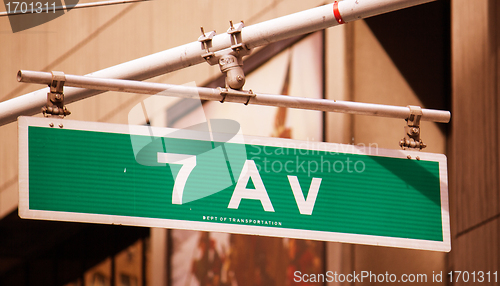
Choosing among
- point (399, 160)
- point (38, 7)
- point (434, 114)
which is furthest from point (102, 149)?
point (38, 7)

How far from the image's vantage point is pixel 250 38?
307 centimetres

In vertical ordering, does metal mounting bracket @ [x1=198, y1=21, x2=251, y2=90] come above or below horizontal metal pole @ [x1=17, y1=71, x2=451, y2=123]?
above

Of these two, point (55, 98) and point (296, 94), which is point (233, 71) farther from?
point (296, 94)

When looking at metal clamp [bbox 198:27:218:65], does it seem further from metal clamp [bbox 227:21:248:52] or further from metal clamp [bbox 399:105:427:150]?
metal clamp [bbox 399:105:427:150]

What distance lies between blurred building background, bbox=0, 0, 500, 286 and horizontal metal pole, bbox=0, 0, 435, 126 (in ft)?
9.15

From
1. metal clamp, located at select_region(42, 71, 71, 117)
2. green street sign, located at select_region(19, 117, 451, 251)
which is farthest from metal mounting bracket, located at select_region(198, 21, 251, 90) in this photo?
metal clamp, located at select_region(42, 71, 71, 117)

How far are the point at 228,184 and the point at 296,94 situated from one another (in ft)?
10.5

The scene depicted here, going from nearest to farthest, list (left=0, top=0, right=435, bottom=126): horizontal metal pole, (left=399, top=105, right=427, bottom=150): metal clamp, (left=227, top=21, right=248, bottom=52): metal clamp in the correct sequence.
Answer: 1. (left=0, top=0, right=435, bottom=126): horizontal metal pole
2. (left=227, top=21, right=248, bottom=52): metal clamp
3. (left=399, top=105, right=427, bottom=150): metal clamp

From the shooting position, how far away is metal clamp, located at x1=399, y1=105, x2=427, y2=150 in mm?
3322

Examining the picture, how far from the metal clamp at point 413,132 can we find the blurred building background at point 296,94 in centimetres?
236

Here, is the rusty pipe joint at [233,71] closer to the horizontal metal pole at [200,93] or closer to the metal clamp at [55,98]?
the horizontal metal pole at [200,93]

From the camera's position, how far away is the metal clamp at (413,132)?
332 centimetres

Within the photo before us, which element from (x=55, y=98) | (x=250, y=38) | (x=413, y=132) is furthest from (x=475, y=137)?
(x=55, y=98)

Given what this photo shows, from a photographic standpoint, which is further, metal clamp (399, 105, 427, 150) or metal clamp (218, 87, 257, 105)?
metal clamp (399, 105, 427, 150)
